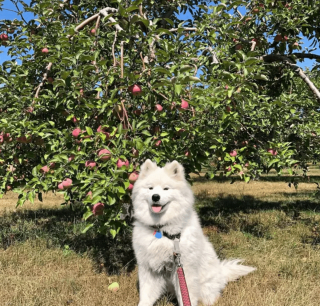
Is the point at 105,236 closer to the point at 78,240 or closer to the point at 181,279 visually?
the point at 78,240

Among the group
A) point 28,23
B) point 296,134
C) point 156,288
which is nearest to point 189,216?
point 156,288

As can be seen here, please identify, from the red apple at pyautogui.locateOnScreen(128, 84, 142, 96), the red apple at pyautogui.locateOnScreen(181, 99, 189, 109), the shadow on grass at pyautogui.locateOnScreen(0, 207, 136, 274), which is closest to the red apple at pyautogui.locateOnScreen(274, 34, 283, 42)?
the red apple at pyautogui.locateOnScreen(181, 99, 189, 109)

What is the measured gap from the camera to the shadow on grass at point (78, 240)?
4.99 m

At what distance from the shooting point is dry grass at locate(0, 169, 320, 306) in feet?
12.2

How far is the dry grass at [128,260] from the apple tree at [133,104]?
960mm

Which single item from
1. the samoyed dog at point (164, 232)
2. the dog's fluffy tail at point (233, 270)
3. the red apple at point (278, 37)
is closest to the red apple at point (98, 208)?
the samoyed dog at point (164, 232)

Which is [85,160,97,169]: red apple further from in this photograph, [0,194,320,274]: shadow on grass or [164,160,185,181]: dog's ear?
[0,194,320,274]: shadow on grass

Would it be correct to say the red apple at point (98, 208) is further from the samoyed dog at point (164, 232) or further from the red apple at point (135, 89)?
the red apple at point (135, 89)

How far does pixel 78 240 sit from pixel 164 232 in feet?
10.5

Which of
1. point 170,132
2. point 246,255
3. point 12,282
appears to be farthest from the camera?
point 246,255

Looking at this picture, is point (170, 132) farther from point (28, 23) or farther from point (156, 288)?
point (28, 23)

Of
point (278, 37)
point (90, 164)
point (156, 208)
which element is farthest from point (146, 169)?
point (278, 37)

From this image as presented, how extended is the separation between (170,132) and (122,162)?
3.05 feet

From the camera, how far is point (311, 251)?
5.12 meters
